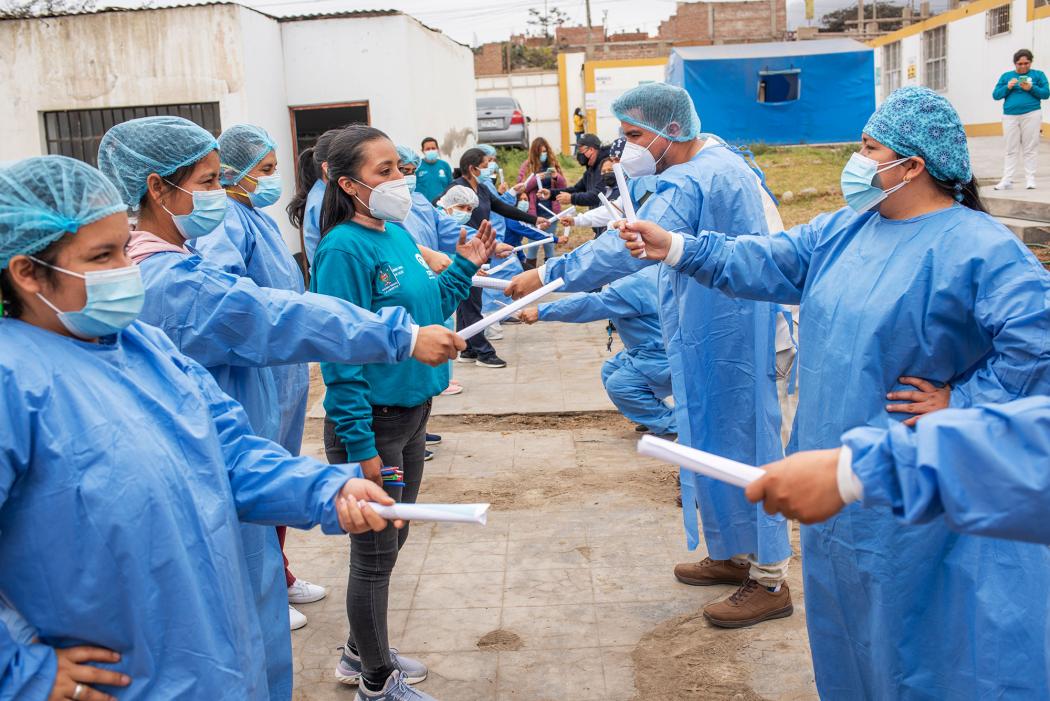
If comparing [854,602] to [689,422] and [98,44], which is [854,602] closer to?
[689,422]

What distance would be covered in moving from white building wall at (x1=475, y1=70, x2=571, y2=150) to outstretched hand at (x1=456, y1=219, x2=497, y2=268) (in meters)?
30.9

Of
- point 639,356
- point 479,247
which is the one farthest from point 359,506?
point 639,356

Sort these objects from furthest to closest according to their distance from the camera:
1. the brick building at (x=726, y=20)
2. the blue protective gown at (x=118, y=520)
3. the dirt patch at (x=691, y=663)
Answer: the brick building at (x=726, y=20)
the dirt patch at (x=691, y=663)
the blue protective gown at (x=118, y=520)

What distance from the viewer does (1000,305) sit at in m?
2.52

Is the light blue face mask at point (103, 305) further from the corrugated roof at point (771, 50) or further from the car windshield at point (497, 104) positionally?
the corrugated roof at point (771, 50)

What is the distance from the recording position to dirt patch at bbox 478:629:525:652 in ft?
13.4

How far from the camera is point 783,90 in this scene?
25.9 m

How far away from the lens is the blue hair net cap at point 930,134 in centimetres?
276

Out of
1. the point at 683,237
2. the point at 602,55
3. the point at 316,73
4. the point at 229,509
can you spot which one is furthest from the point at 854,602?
the point at 602,55

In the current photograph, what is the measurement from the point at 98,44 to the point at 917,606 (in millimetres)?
11213

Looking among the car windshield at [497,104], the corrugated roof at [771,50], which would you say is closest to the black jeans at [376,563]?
the car windshield at [497,104]

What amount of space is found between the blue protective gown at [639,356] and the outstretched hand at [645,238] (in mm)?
2215

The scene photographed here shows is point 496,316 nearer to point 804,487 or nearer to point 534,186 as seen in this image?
point 804,487

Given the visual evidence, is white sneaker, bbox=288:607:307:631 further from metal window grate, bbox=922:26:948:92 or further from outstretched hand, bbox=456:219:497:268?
metal window grate, bbox=922:26:948:92
